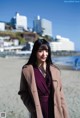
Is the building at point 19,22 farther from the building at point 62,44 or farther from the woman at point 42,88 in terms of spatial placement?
the woman at point 42,88

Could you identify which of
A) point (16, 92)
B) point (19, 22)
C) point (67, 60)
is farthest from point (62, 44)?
point (16, 92)

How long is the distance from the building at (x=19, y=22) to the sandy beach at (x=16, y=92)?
0.30m

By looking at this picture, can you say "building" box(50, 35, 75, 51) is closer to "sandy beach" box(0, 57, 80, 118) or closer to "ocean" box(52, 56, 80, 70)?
"ocean" box(52, 56, 80, 70)

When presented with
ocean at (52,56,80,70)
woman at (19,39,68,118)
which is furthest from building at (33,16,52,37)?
woman at (19,39,68,118)

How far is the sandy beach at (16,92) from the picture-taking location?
255 centimetres

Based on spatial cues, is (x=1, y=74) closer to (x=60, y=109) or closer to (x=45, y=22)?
(x=45, y=22)

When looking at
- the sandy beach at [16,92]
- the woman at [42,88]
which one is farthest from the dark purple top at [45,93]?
the sandy beach at [16,92]

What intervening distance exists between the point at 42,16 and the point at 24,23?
175mm

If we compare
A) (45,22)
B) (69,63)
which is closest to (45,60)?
(45,22)

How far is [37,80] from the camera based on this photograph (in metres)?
1.16

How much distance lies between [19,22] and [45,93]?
1512 millimetres

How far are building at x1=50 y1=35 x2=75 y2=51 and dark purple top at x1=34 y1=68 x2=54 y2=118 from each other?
1342 millimetres

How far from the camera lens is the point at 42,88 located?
1.15 meters

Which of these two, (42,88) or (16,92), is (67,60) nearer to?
(16,92)
